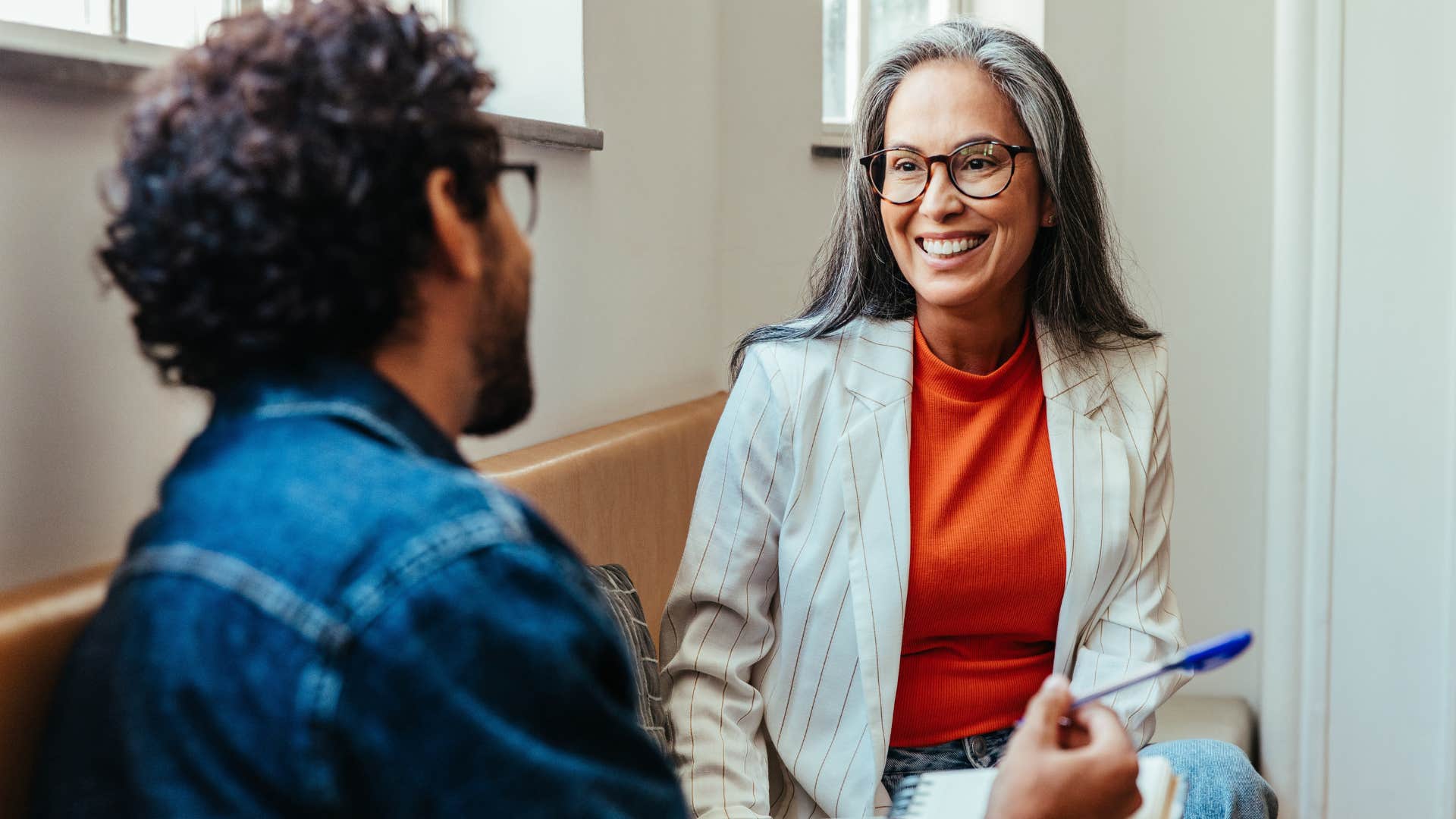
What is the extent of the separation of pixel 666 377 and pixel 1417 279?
5.18ft

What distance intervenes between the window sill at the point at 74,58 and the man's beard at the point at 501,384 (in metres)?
0.29

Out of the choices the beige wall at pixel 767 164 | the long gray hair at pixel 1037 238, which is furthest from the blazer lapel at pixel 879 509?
the beige wall at pixel 767 164

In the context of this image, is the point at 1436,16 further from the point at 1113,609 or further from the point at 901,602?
the point at 901,602

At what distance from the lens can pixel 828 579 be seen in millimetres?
1599

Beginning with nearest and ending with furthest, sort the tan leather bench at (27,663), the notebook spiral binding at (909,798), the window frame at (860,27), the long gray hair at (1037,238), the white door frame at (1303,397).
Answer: the tan leather bench at (27,663) → the notebook spiral binding at (909,798) → the long gray hair at (1037,238) → the white door frame at (1303,397) → the window frame at (860,27)

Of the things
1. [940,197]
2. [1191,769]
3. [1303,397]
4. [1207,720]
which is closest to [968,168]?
[940,197]

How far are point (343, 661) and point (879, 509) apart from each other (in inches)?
40.6

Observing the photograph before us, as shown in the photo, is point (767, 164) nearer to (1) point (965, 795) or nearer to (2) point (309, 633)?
(1) point (965, 795)

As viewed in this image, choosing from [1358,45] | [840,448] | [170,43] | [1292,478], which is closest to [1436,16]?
[1358,45]

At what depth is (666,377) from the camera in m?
2.59

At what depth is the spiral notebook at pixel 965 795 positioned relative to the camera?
1.11 metres

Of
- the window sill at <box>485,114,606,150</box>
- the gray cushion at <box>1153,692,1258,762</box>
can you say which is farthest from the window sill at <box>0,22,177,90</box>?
the gray cushion at <box>1153,692,1258,762</box>

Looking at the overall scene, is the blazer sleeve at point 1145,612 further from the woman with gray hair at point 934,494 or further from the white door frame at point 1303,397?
the white door frame at point 1303,397

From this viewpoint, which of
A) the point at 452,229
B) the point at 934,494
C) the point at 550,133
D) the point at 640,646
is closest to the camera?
the point at 452,229
